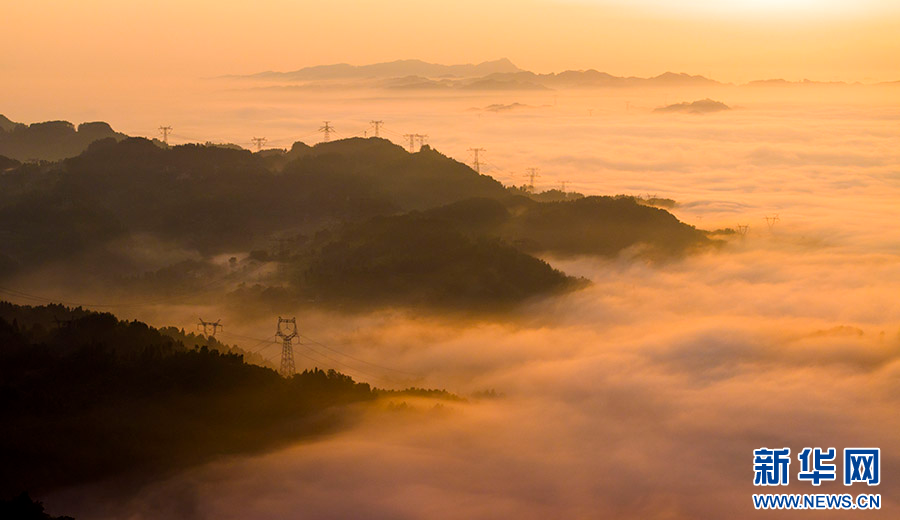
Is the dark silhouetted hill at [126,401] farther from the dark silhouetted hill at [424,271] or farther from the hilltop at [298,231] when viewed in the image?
the hilltop at [298,231]

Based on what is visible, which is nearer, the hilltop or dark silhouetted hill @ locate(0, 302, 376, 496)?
dark silhouetted hill @ locate(0, 302, 376, 496)

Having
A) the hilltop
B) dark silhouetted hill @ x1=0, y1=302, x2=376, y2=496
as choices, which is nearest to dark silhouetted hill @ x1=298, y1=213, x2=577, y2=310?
the hilltop

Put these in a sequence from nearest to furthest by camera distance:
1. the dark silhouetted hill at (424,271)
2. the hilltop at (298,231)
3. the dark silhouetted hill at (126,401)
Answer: the dark silhouetted hill at (126,401) < the dark silhouetted hill at (424,271) < the hilltop at (298,231)

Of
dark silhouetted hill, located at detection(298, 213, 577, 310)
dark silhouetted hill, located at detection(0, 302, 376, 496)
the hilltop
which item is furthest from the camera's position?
the hilltop

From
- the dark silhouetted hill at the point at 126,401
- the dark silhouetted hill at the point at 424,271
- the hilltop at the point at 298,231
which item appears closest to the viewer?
the dark silhouetted hill at the point at 126,401

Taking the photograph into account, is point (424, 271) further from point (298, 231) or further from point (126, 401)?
point (126, 401)

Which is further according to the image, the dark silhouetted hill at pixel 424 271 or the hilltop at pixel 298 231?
the hilltop at pixel 298 231

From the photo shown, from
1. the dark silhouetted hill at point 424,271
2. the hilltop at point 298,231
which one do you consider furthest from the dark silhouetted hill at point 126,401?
the hilltop at point 298,231

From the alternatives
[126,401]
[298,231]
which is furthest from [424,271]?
[126,401]

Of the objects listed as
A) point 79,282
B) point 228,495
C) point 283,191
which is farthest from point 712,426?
point 283,191

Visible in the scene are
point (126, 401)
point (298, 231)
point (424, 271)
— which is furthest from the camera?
point (298, 231)

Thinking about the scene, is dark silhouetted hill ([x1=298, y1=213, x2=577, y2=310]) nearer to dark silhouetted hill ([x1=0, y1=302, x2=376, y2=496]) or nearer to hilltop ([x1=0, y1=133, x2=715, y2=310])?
hilltop ([x1=0, y1=133, x2=715, y2=310])

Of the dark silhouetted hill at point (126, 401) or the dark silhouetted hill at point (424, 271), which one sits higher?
the dark silhouetted hill at point (424, 271)

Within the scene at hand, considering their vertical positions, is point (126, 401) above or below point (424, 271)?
below
